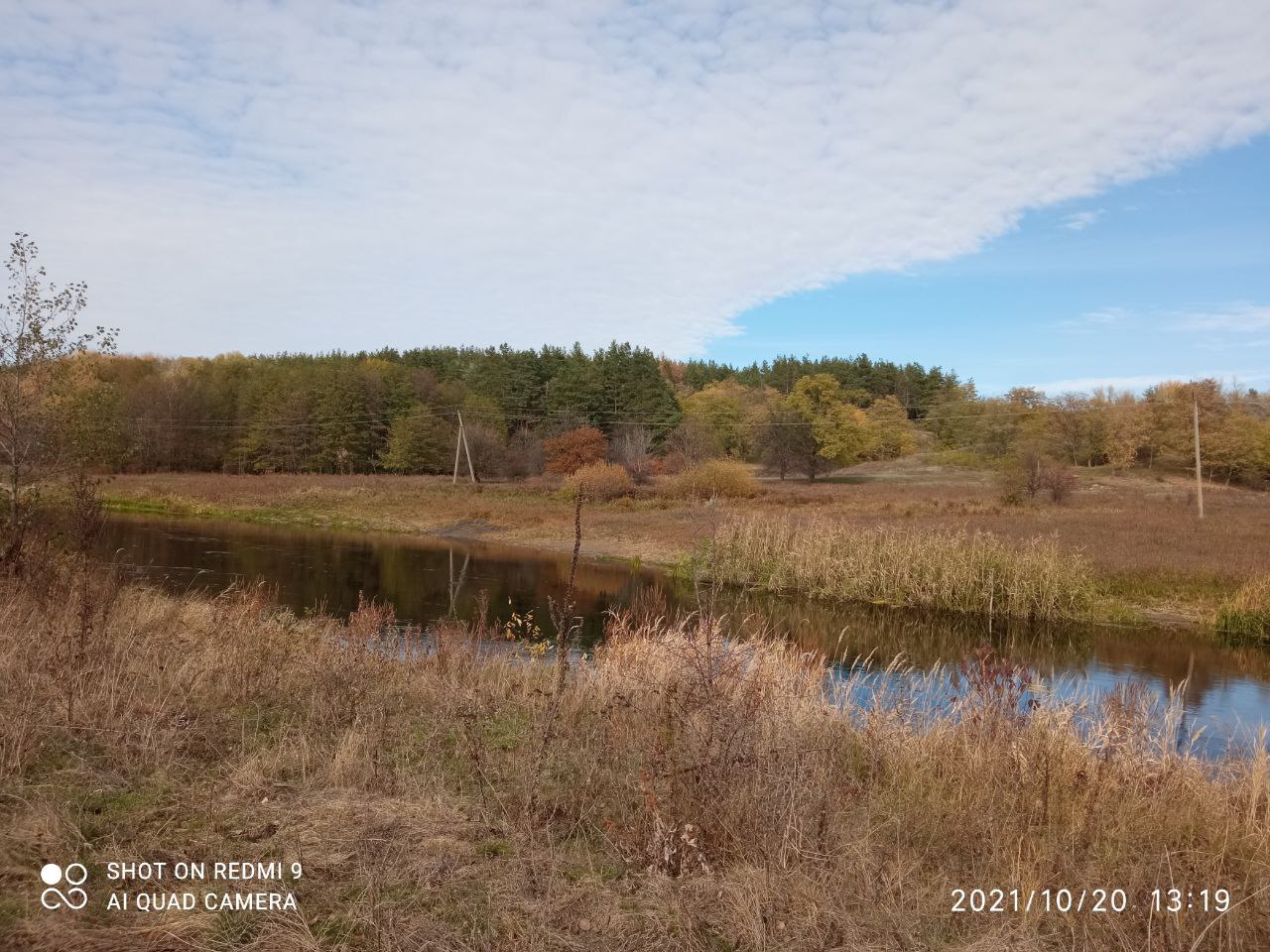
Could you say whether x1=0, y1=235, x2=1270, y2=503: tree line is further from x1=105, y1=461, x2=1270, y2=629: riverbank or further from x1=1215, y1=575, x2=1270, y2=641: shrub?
x1=1215, y1=575, x2=1270, y2=641: shrub

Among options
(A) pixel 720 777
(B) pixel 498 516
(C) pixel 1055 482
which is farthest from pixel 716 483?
(A) pixel 720 777

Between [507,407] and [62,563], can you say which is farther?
[507,407]

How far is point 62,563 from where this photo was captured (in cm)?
1036

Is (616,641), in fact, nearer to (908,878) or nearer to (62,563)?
(908,878)

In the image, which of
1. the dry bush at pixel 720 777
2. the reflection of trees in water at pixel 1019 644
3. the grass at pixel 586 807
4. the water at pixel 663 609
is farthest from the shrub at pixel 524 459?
the dry bush at pixel 720 777

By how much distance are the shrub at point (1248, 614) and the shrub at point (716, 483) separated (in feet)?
89.5

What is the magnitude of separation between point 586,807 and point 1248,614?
19.5 m

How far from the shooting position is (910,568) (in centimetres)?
2180

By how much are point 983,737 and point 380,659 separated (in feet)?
18.7

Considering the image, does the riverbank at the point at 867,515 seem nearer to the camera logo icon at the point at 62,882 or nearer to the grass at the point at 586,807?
the grass at the point at 586,807

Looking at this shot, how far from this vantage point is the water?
13.9 metres

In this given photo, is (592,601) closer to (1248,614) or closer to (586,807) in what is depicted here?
(1248,614)

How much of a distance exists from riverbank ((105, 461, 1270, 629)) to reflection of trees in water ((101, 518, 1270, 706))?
8.01ft

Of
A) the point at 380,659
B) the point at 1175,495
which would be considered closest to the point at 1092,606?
the point at 380,659
